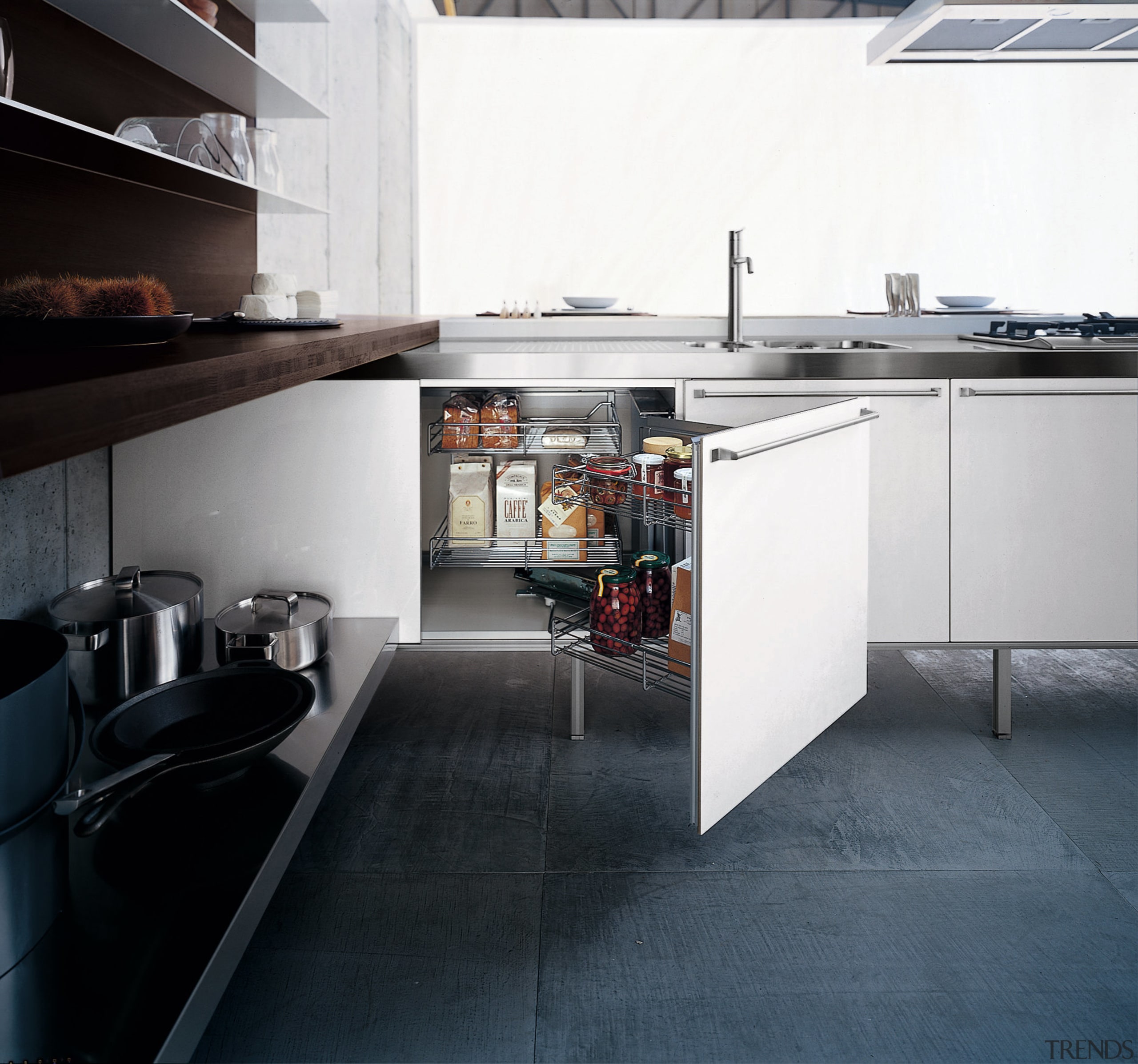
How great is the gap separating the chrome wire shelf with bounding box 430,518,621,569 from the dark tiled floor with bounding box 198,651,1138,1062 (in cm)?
41

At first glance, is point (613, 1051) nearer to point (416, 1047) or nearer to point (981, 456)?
point (416, 1047)

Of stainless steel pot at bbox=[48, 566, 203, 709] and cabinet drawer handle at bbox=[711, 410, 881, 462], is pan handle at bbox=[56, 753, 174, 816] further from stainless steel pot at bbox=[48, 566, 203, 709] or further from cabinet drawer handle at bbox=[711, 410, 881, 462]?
A: cabinet drawer handle at bbox=[711, 410, 881, 462]

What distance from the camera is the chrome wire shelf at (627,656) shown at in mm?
1939

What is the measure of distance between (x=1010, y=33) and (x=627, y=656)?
3042mm

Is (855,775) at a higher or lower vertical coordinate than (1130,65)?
lower

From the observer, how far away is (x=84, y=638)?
1.57 meters

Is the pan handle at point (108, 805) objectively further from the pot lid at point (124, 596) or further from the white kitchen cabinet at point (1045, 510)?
the white kitchen cabinet at point (1045, 510)

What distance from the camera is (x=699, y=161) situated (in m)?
5.97

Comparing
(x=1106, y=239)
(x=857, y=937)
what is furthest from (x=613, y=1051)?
(x=1106, y=239)

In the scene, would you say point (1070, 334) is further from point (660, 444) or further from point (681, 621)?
point (681, 621)

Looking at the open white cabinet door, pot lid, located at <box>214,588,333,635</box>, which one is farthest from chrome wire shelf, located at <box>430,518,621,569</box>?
the open white cabinet door

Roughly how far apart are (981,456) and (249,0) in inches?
83.9

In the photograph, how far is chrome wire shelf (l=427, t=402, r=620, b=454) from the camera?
2.31 metres
